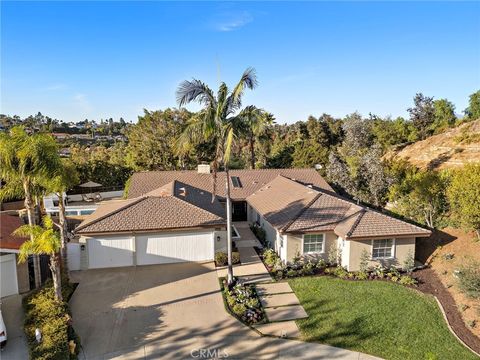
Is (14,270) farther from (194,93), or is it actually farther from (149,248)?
(194,93)

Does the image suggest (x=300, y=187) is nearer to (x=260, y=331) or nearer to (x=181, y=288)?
(x=181, y=288)

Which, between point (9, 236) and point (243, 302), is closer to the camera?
point (243, 302)

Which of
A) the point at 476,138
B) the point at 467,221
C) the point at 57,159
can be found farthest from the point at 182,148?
the point at 476,138

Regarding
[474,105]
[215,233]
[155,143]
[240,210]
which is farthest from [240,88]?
[474,105]

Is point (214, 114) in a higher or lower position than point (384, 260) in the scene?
higher

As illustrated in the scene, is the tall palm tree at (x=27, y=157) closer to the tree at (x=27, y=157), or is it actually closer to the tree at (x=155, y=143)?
the tree at (x=27, y=157)

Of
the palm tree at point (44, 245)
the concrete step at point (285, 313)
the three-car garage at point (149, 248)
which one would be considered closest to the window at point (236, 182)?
the three-car garage at point (149, 248)
